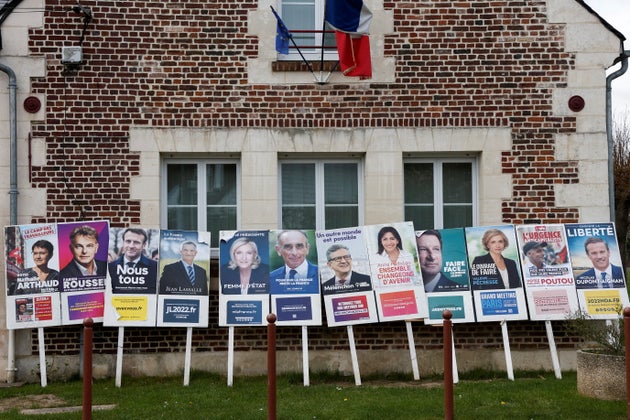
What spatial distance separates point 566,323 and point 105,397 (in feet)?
18.6

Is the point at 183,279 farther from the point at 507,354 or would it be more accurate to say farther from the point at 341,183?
the point at 507,354

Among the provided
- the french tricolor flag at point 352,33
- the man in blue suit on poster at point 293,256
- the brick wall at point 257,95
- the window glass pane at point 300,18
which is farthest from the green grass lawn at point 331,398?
the window glass pane at point 300,18

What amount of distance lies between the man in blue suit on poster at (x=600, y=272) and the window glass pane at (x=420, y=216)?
1996 millimetres

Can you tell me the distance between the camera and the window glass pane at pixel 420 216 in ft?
39.1

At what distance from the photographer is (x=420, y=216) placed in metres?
11.9

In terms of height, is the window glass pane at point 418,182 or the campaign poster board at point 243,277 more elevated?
the window glass pane at point 418,182

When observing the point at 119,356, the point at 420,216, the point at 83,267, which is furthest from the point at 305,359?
the point at 83,267

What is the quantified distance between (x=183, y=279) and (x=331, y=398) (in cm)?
256

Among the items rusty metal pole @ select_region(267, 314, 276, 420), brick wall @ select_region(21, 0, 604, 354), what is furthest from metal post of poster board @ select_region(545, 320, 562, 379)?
rusty metal pole @ select_region(267, 314, 276, 420)

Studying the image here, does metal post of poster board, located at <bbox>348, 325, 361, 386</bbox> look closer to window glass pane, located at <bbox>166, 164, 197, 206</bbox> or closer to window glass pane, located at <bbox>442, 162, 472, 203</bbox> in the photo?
window glass pane, located at <bbox>442, 162, 472, 203</bbox>

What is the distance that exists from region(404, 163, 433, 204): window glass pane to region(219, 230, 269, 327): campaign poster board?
2.06 m

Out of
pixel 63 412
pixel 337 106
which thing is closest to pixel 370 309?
pixel 337 106

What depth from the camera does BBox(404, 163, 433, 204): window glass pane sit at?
39.2 feet

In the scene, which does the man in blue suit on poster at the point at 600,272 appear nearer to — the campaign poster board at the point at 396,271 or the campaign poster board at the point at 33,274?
the campaign poster board at the point at 396,271
